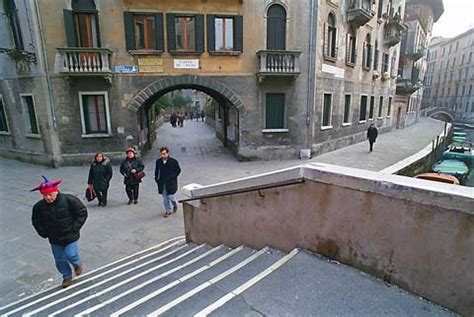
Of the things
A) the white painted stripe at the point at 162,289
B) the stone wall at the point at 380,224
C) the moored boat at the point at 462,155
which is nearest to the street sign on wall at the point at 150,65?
the stone wall at the point at 380,224

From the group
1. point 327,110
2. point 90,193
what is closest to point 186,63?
point 90,193

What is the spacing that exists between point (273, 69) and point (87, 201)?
8.44 meters

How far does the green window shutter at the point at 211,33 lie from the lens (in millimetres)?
10953

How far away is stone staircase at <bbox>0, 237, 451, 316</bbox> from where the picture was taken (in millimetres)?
2051

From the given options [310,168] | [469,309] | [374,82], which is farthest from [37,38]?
[374,82]

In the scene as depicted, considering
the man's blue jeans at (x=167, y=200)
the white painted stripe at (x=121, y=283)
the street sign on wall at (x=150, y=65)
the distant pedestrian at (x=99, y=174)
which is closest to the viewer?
the white painted stripe at (x=121, y=283)

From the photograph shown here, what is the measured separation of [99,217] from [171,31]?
7.89m

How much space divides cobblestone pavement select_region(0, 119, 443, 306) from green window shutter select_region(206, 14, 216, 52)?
487 centimetres

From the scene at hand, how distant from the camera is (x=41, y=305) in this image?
3301 mm

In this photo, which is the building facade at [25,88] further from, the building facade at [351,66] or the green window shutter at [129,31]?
the building facade at [351,66]

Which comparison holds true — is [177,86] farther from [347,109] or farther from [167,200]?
[347,109]

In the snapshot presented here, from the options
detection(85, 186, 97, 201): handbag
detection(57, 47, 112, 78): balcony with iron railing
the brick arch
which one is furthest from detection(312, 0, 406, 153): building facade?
detection(85, 186, 97, 201): handbag

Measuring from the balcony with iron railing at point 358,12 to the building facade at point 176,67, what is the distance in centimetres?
97

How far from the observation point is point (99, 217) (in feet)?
21.1
